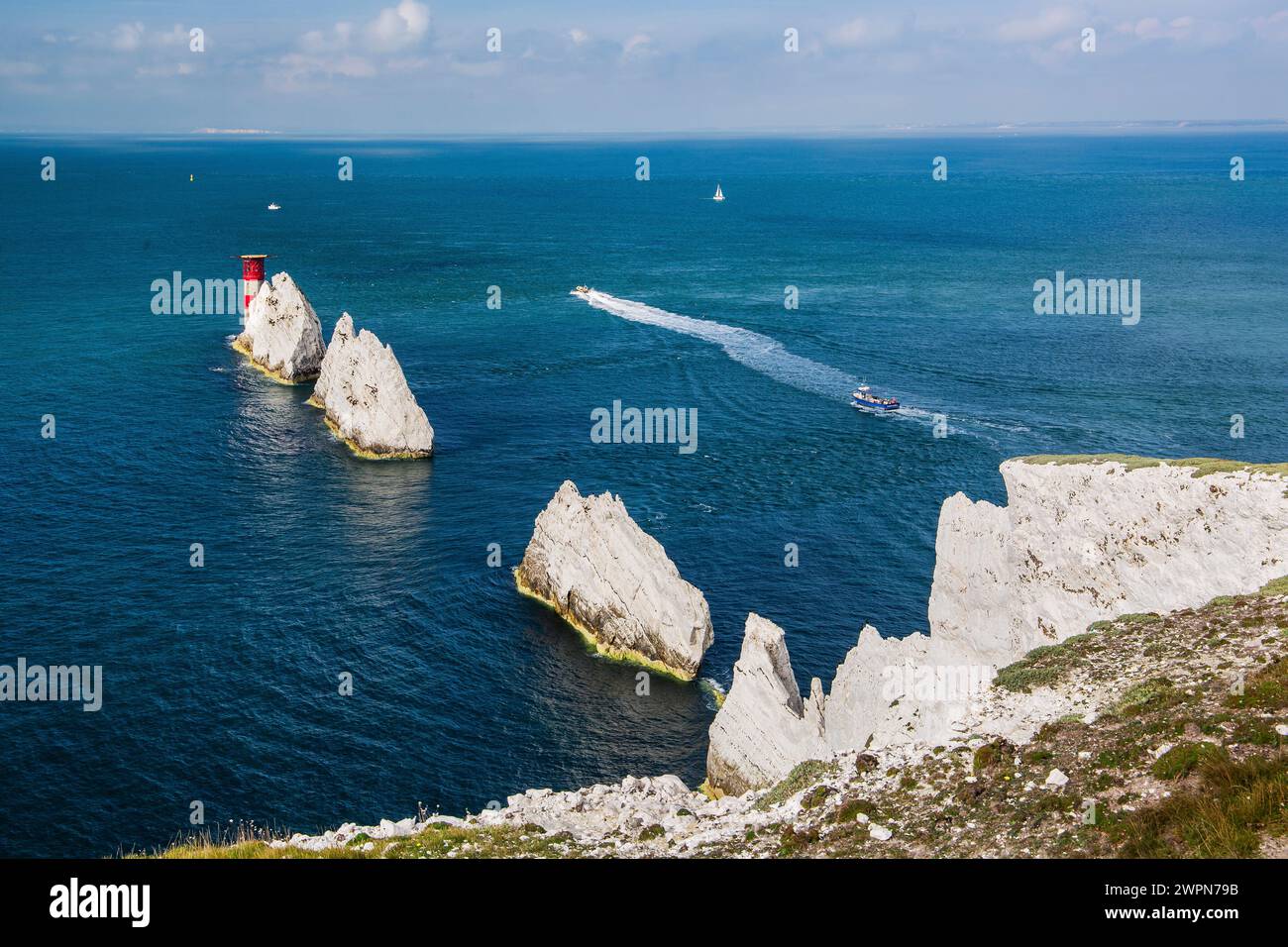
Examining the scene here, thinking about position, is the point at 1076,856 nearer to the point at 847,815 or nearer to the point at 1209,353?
the point at 847,815

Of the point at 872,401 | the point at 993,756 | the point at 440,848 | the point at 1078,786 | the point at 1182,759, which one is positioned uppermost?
the point at 872,401

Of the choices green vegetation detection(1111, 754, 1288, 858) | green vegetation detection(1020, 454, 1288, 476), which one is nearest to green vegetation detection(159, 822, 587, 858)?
green vegetation detection(1111, 754, 1288, 858)

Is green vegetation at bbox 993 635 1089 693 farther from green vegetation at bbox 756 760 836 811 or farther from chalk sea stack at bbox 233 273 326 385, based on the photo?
chalk sea stack at bbox 233 273 326 385

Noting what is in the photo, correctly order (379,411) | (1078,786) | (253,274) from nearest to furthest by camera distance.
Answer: (1078,786) < (379,411) < (253,274)

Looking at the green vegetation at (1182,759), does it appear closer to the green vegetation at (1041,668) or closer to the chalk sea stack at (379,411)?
the green vegetation at (1041,668)

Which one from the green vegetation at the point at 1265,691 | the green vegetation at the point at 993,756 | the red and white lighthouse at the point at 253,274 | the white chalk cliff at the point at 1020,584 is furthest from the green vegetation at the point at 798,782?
the red and white lighthouse at the point at 253,274

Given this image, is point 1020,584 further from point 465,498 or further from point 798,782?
point 465,498

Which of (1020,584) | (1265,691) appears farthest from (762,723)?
(1265,691)
